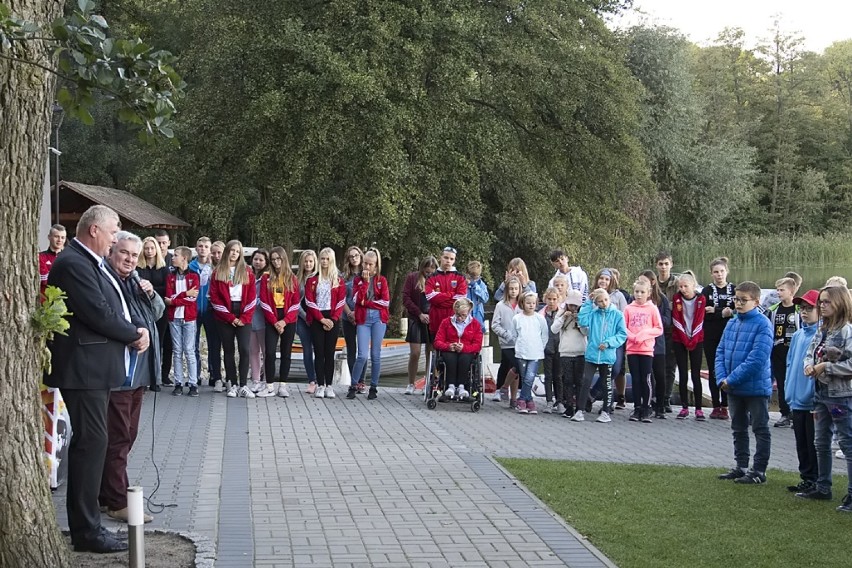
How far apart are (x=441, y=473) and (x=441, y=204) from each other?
17.0 metres

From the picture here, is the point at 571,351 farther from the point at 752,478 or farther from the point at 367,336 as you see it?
the point at 752,478

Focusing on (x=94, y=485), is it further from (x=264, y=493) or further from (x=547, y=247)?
(x=547, y=247)

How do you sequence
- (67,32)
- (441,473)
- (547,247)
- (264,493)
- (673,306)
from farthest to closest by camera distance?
(547,247) < (673,306) < (441,473) < (264,493) < (67,32)

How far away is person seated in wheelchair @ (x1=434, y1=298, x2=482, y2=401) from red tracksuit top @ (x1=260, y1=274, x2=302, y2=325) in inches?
75.7

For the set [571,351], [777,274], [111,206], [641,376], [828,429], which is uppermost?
[111,206]

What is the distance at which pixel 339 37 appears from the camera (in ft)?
79.5

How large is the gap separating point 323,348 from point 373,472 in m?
5.29

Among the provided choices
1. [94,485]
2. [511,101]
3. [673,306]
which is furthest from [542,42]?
[94,485]

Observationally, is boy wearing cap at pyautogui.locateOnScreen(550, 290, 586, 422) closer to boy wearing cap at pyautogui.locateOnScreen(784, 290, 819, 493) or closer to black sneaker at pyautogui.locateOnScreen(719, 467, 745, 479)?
black sneaker at pyautogui.locateOnScreen(719, 467, 745, 479)

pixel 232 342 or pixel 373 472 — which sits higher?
pixel 232 342

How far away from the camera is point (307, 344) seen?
14.5 m

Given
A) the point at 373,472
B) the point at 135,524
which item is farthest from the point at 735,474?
the point at 135,524

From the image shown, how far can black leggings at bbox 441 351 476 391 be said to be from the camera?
544 inches

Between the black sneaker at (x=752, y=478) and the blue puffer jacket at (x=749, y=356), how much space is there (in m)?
0.69
